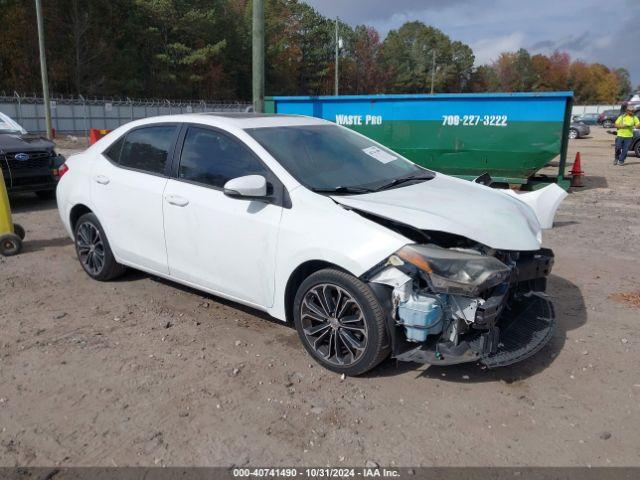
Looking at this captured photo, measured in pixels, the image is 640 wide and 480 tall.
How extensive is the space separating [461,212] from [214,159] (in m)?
1.95

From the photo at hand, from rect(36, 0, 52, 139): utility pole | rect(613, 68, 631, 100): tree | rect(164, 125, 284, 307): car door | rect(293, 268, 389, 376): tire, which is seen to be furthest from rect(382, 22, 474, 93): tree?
rect(293, 268, 389, 376): tire

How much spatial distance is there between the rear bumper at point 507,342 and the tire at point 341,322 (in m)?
0.23

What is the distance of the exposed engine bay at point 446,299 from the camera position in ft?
10.7

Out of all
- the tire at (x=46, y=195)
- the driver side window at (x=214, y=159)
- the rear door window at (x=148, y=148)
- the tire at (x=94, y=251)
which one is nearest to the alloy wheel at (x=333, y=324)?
the driver side window at (x=214, y=159)

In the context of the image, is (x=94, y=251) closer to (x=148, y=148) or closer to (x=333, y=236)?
(x=148, y=148)

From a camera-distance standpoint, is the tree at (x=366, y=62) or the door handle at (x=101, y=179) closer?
the door handle at (x=101, y=179)

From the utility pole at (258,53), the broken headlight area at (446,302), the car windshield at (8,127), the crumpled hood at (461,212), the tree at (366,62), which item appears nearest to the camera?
the broken headlight area at (446,302)

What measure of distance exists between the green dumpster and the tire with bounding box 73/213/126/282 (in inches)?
300

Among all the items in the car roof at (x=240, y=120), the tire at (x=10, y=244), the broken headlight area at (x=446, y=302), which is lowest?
the tire at (x=10, y=244)

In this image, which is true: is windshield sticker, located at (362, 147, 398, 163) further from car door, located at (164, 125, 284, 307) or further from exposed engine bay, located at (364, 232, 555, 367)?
exposed engine bay, located at (364, 232, 555, 367)

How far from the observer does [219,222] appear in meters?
4.14

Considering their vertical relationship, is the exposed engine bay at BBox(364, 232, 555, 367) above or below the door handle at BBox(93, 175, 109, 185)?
below

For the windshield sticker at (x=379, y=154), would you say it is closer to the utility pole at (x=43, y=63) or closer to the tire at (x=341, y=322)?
the tire at (x=341, y=322)

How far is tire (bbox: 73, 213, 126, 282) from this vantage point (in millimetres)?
5320
